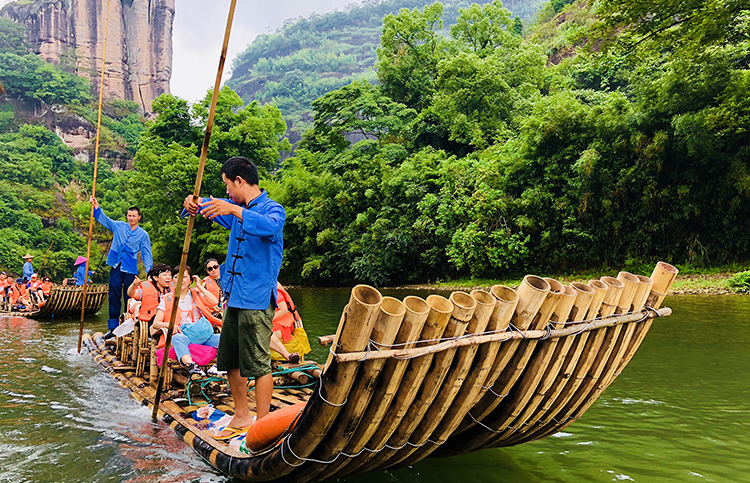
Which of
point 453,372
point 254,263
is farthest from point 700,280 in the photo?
point 254,263

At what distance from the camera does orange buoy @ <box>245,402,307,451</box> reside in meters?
3.01

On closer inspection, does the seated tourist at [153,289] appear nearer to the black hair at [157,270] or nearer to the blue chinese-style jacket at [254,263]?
the black hair at [157,270]

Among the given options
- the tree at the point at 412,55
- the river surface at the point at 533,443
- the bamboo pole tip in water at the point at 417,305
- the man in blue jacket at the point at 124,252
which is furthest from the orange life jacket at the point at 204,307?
the tree at the point at 412,55

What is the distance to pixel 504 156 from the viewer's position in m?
20.5

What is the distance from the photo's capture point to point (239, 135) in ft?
92.4

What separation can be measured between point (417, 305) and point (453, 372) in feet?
1.61

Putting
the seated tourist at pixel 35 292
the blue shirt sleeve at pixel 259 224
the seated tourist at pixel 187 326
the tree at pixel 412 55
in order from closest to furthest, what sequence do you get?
the blue shirt sleeve at pixel 259 224 → the seated tourist at pixel 187 326 → the seated tourist at pixel 35 292 → the tree at pixel 412 55

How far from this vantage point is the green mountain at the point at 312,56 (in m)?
91.9

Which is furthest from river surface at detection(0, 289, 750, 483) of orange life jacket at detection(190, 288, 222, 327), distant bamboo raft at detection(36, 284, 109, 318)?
distant bamboo raft at detection(36, 284, 109, 318)

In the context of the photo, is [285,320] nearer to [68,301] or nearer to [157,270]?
[157,270]

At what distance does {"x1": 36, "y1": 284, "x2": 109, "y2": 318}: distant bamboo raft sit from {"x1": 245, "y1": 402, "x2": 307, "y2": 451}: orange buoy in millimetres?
12156

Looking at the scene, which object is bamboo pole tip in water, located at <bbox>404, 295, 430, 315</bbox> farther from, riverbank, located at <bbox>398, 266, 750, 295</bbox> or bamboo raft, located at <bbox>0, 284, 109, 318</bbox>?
bamboo raft, located at <bbox>0, 284, 109, 318</bbox>

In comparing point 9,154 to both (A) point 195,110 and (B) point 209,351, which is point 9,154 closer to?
(A) point 195,110

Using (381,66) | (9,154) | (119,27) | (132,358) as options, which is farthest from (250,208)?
(119,27)
